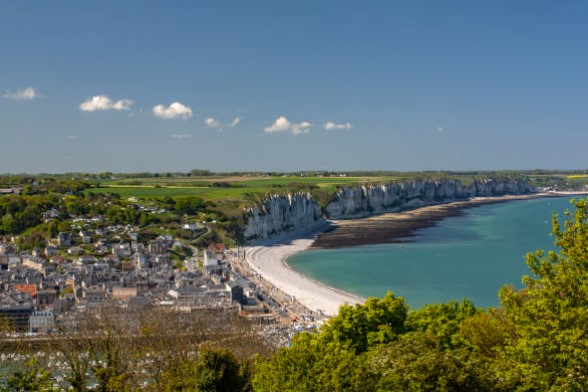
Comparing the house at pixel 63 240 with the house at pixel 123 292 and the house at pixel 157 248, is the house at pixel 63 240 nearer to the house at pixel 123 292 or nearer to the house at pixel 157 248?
the house at pixel 157 248

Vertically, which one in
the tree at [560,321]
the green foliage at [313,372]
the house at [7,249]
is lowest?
the house at [7,249]

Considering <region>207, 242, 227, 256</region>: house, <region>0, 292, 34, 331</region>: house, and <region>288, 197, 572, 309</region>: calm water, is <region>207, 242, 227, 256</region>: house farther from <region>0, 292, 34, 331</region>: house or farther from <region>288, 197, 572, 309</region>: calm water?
<region>0, 292, 34, 331</region>: house

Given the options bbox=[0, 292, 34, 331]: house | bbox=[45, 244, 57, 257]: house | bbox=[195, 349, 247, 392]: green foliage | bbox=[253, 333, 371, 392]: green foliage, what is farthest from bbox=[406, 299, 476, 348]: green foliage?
bbox=[45, 244, 57, 257]: house

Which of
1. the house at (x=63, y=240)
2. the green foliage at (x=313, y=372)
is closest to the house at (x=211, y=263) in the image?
the house at (x=63, y=240)

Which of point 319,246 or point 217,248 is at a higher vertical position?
point 217,248

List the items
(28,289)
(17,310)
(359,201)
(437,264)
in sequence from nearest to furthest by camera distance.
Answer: (17,310)
(28,289)
(437,264)
(359,201)

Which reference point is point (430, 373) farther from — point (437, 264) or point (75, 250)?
point (75, 250)

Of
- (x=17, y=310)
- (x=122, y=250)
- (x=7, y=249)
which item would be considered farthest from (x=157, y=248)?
(x=17, y=310)
